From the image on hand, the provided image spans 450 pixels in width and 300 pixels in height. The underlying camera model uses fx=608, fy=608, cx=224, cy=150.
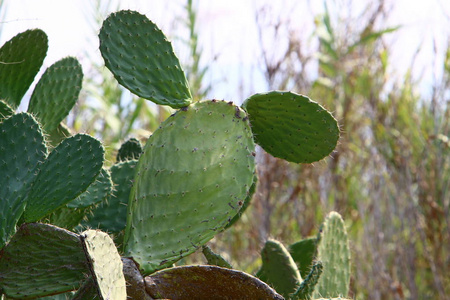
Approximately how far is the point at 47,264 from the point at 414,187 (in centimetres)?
304

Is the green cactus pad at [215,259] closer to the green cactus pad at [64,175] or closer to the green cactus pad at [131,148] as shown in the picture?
the green cactus pad at [64,175]

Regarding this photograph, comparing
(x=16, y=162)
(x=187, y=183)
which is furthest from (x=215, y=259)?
(x=16, y=162)

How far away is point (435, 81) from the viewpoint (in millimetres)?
3416

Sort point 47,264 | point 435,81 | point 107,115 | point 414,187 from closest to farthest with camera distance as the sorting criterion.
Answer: point 47,264, point 107,115, point 435,81, point 414,187

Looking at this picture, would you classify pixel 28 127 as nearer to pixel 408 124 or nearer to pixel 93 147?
pixel 93 147

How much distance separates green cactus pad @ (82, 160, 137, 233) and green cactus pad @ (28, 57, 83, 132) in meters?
0.17

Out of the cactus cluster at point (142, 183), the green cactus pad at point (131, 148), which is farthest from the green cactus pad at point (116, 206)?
the green cactus pad at point (131, 148)

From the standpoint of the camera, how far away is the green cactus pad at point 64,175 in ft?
3.46

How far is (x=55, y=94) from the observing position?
1.31m

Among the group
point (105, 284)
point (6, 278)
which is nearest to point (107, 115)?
point (6, 278)

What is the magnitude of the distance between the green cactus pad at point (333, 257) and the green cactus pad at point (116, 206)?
1.39ft

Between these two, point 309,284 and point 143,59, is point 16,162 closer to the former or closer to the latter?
point 143,59

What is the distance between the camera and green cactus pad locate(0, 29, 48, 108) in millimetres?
1264

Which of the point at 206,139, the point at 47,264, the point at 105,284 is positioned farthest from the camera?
the point at 206,139
